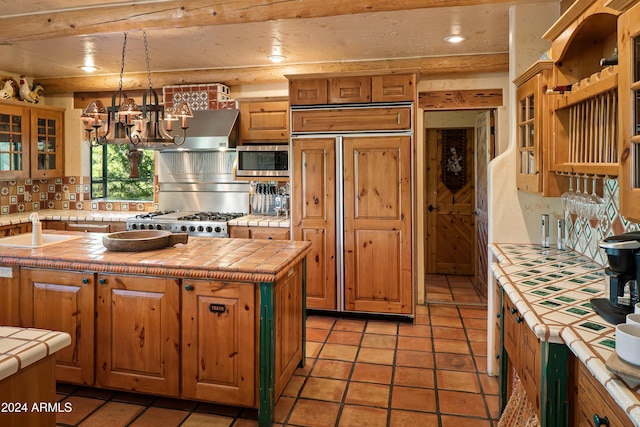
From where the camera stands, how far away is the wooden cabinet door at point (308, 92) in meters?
4.39

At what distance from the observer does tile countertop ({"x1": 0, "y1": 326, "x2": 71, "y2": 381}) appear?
4.31 feet

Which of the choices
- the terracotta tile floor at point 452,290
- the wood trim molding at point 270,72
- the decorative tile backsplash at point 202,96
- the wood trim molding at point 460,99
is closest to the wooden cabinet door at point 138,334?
the wood trim molding at point 270,72

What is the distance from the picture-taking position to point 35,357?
→ 1398mm

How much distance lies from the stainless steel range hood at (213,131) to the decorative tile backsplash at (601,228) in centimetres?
337

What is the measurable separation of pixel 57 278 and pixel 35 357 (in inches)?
62.1

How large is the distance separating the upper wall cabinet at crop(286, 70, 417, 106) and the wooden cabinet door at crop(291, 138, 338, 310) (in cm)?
40

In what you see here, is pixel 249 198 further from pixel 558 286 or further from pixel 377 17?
pixel 558 286

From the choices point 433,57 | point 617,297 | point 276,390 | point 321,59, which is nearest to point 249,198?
point 321,59

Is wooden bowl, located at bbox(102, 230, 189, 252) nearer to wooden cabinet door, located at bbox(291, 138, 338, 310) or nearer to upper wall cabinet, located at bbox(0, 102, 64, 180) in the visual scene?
wooden cabinet door, located at bbox(291, 138, 338, 310)

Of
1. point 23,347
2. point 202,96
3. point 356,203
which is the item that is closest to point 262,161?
point 202,96

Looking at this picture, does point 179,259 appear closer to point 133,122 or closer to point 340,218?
point 133,122

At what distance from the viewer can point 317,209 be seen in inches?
176

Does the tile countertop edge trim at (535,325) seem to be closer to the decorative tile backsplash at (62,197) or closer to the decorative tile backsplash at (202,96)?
the decorative tile backsplash at (202,96)

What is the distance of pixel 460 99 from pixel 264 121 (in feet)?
6.88
